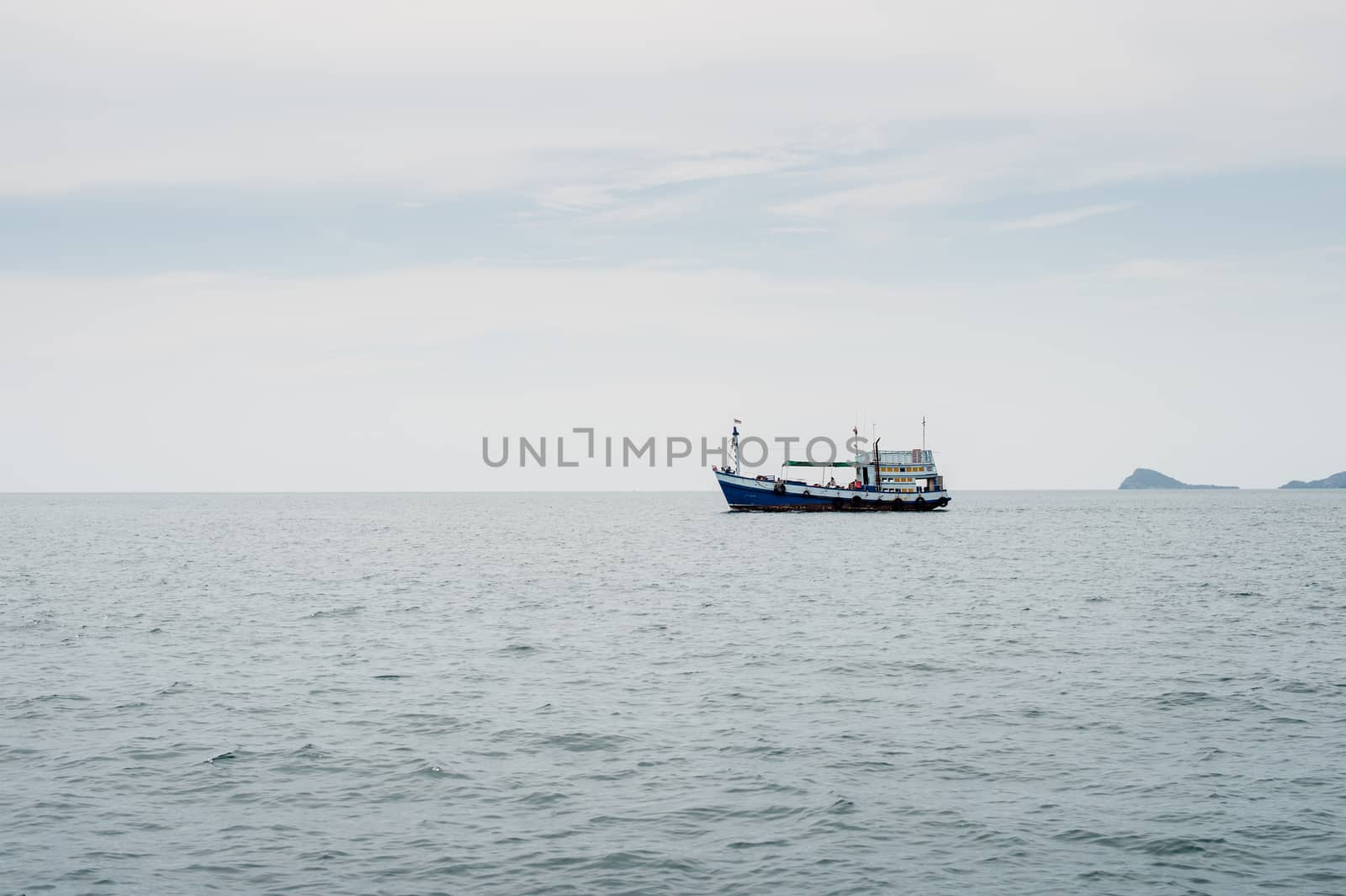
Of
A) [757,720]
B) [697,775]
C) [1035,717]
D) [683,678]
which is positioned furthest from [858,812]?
[683,678]

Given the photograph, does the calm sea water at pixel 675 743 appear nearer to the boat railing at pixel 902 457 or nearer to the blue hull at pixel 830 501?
the blue hull at pixel 830 501

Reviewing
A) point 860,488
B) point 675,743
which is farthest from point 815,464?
point 675,743

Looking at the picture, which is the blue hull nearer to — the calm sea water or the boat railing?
the boat railing

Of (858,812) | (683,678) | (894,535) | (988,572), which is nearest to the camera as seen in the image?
(858,812)

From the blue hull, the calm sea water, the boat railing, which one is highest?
the boat railing

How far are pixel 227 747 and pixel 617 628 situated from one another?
19.3 meters

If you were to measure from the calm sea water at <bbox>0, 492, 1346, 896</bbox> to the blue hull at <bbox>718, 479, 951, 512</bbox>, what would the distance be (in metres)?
105

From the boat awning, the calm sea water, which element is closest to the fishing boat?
the boat awning

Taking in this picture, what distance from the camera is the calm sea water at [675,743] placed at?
49.0 ft

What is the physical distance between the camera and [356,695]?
26.5 m

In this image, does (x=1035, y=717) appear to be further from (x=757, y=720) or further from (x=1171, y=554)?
(x=1171, y=554)

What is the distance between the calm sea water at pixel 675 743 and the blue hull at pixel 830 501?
105m

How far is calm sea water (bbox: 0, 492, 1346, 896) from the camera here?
1493 centimetres

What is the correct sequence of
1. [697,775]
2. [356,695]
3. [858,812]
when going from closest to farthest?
[858,812], [697,775], [356,695]
